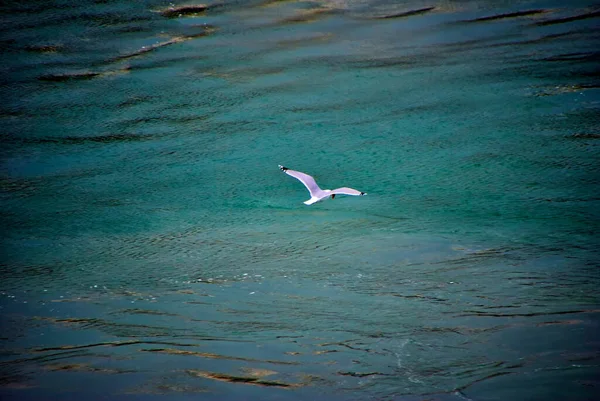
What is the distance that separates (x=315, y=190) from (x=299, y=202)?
0.16 meters

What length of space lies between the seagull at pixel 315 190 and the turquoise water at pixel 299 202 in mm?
104

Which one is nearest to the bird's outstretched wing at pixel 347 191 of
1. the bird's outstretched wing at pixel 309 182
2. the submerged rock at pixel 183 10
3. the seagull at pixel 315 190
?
the seagull at pixel 315 190

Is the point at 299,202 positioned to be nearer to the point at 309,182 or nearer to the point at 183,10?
the point at 309,182

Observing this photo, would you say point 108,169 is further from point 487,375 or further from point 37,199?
point 487,375

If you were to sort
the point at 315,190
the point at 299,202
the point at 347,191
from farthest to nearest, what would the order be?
the point at 299,202 → the point at 315,190 → the point at 347,191

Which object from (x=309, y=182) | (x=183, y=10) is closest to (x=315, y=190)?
(x=309, y=182)

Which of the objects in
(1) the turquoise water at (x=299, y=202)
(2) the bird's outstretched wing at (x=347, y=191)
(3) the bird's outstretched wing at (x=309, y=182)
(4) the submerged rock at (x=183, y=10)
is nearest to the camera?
(1) the turquoise water at (x=299, y=202)

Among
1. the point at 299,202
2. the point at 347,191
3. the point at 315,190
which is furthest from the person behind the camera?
the point at 299,202

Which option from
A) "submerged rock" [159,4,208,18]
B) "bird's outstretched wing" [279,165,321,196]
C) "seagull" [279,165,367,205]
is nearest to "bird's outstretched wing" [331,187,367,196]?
"seagull" [279,165,367,205]

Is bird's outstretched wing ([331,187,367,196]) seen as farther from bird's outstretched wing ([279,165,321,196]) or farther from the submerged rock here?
the submerged rock

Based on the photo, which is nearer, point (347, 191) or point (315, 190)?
point (347, 191)

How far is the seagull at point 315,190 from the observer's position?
3012 mm

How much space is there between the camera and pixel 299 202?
324cm

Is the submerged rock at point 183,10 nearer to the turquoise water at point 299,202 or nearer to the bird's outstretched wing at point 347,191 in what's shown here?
the turquoise water at point 299,202
